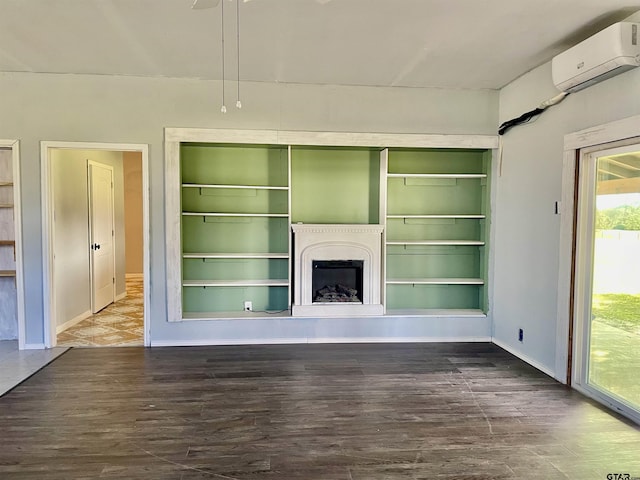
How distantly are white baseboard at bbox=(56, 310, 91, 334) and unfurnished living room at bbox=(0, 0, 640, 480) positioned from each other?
3.0 inches

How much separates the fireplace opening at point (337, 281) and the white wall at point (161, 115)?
0.59 metres

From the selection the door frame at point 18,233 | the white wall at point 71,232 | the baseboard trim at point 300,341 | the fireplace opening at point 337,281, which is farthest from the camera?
the white wall at point 71,232

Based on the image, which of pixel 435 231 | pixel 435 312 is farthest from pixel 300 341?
pixel 435 231

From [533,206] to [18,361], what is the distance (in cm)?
505

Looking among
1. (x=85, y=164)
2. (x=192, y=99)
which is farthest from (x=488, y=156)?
(x=85, y=164)

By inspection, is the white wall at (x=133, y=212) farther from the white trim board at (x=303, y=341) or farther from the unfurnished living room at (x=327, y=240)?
the white trim board at (x=303, y=341)

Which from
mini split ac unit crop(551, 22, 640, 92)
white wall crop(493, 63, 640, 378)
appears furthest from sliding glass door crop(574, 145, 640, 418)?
mini split ac unit crop(551, 22, 640, 92)

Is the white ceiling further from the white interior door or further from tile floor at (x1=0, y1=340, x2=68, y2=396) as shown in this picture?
tile floor at (x1=0, y1=340, x2=68, y2=396)

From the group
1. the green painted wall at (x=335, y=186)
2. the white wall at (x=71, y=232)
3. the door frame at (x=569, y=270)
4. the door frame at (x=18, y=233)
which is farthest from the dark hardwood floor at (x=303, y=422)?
the green painted wall at (x=335, y=186)

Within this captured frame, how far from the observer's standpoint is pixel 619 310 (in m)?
3.05

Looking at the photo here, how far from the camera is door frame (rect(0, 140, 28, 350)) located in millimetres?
4109

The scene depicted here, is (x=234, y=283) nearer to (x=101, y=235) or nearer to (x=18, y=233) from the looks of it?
(x=18, y=233)

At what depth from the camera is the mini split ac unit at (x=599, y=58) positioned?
106 inches

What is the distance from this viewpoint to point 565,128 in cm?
347
